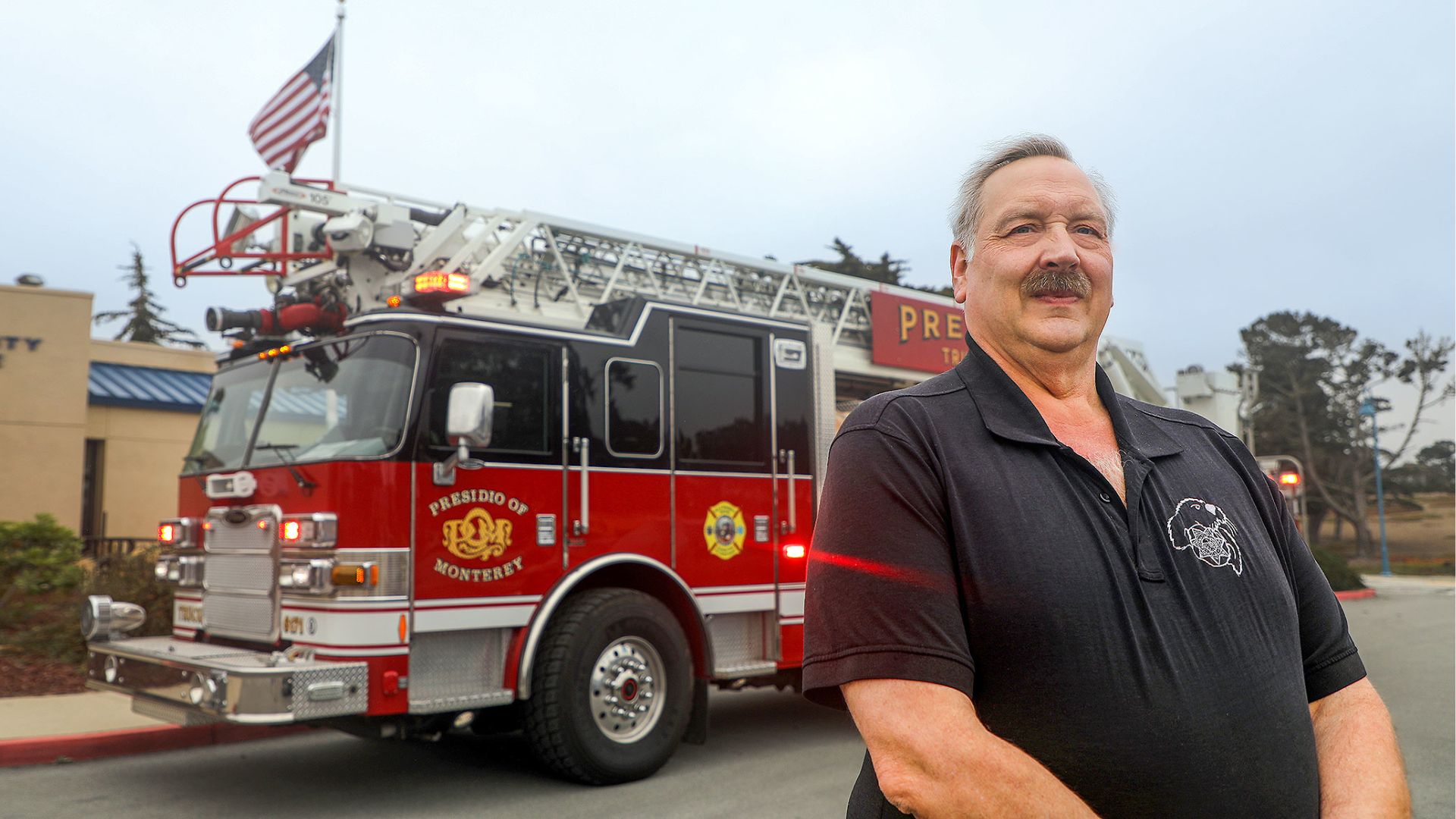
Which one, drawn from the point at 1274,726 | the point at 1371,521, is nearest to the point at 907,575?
the point at 1274,726

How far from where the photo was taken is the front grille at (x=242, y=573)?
5.86 metres

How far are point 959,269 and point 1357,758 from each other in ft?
3.27

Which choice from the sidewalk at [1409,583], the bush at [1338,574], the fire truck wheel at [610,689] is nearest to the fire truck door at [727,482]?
the fire truck wheel at [610,689]

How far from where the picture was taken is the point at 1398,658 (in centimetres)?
1195

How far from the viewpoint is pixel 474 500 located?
19.4ft

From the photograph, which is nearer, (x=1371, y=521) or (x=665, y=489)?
(x=665, y=489)

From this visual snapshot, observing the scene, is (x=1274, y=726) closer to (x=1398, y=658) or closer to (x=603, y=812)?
(x=603, y=812)

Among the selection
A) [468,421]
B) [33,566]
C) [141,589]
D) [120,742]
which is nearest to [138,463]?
[33,566]

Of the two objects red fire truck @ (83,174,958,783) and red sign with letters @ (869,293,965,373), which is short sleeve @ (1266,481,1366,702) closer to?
red fire truck @ (83,174,958,783)

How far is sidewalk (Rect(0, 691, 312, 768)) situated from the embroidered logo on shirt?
239 inches

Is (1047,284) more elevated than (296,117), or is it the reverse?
(296,117)

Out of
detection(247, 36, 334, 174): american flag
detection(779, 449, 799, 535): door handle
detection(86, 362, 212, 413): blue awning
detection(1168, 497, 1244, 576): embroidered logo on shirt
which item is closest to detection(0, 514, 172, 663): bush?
detection(247, 36, 334, 174): american flag

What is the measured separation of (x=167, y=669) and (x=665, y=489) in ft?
9.12

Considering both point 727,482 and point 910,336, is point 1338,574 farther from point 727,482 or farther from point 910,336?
point 727,482
